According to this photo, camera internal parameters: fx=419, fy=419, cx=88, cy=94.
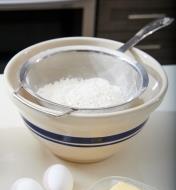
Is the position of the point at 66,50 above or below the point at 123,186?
above

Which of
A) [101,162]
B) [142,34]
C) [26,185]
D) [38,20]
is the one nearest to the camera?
[26,185]

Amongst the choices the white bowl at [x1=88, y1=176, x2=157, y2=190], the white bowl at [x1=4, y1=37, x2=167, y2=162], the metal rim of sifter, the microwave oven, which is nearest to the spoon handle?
the metal rim of sifter

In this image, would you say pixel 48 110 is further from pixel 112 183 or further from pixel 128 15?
pixel 128 15

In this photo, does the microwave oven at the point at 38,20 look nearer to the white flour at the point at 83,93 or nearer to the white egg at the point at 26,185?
the white flour at the point at 83,93

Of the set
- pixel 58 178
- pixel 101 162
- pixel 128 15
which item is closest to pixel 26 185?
pixel 58 178

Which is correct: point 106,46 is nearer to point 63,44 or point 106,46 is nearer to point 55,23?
point 63,44

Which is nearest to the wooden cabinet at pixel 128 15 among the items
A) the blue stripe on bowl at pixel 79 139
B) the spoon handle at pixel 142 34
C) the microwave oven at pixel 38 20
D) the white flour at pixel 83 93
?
the microwave oven at pixel 38 20
